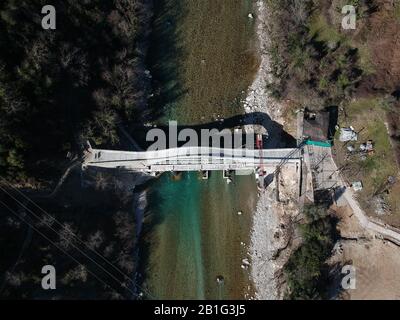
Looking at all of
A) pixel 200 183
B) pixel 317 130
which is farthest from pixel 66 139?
pixel 317 130

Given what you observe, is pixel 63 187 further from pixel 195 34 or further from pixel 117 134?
pixel 195 34

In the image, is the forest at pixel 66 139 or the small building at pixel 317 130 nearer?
the forest at pixel 66 139

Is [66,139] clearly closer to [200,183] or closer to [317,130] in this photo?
[200,183]

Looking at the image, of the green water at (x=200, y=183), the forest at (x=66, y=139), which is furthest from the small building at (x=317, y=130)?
the forest at (x=66, y=139)

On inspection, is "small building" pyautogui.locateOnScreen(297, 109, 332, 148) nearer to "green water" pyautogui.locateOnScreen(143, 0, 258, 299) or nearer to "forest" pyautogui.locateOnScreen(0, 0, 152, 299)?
"green water" pyautogui.locateOnScreen(143, 0, 258, 299)

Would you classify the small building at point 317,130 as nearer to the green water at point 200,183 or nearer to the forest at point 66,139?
the green water at point 200,183
